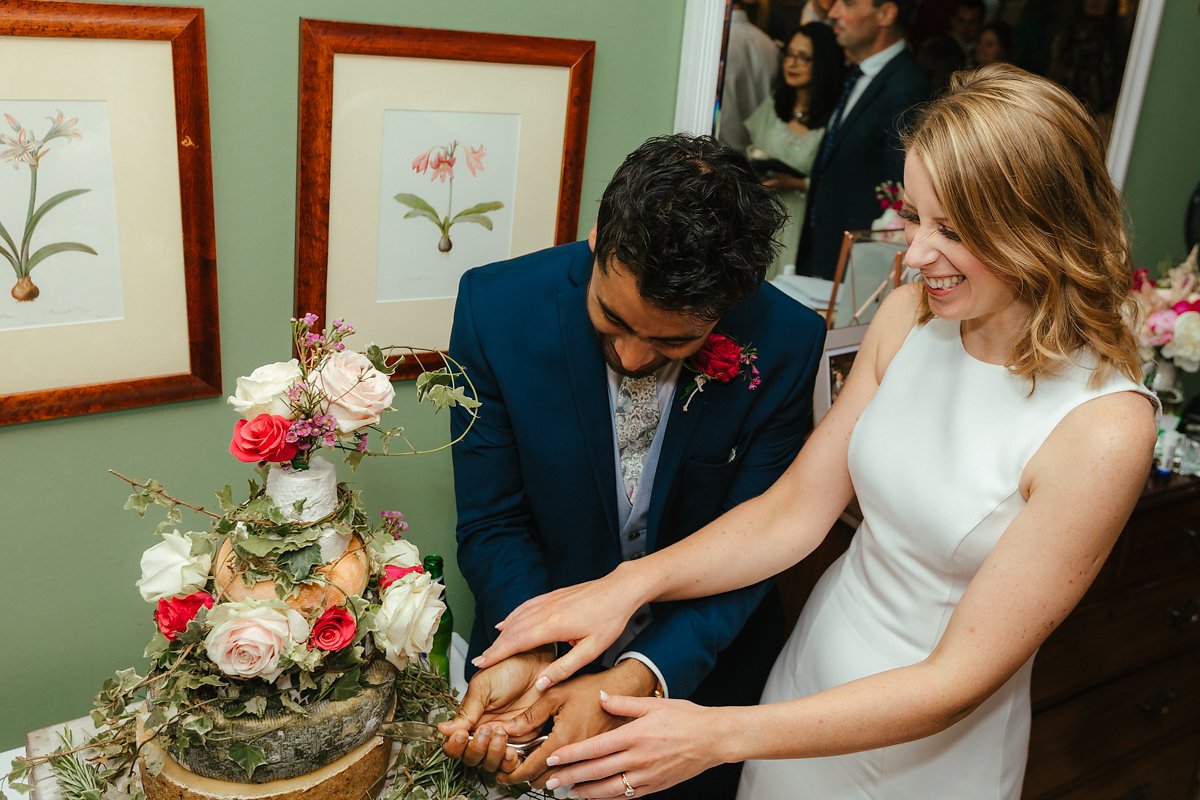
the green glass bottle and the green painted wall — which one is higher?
the green painted wall

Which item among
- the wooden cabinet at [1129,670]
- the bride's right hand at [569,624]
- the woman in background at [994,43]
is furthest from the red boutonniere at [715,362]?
the woman in background at [994,43]

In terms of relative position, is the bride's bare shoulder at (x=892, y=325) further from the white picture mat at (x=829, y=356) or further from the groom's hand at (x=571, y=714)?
the groom's hand at (x=571, y=714)

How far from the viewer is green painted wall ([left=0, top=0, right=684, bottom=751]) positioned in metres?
1.86

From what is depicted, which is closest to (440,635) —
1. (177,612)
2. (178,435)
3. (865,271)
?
(178,435)

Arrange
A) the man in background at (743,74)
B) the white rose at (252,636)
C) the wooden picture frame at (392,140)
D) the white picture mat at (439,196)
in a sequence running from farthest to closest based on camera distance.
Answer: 1. the man in background at (743,74)
2. the white picture mat at (439,196)
3. the wooden picture frame at (392,140)
4. the white rose at (252,636)

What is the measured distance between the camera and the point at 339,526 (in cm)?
143

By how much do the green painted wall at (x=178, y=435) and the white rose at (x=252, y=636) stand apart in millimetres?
768

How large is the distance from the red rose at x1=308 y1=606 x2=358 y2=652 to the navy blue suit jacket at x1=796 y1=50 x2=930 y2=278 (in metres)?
1.73

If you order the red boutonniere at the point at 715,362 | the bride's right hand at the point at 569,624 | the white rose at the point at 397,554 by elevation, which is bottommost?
the bride's right hand at the point at 569,624

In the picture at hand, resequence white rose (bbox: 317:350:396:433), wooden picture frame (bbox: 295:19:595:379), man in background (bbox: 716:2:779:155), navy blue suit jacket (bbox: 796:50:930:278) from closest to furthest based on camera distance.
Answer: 1. white rose (bbox: 317:350:396:433)
2. wooden picture frame (bbox: 295:19:595:379)
3. man in background (bbox: 716:2:779:155)
4. navy blue suit jacket (bbox: 796:50:930:278)

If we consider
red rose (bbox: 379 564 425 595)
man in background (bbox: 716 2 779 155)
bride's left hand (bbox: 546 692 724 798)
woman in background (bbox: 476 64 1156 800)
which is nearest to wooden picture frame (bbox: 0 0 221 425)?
red rose (bbox: 379 564 425 595)

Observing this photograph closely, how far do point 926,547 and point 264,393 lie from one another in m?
1.05

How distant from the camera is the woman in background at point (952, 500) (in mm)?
1444

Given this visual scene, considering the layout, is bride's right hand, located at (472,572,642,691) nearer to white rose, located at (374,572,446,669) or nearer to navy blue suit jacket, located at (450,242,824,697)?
navy blue suit jacket, located at (450,242,824,697)
